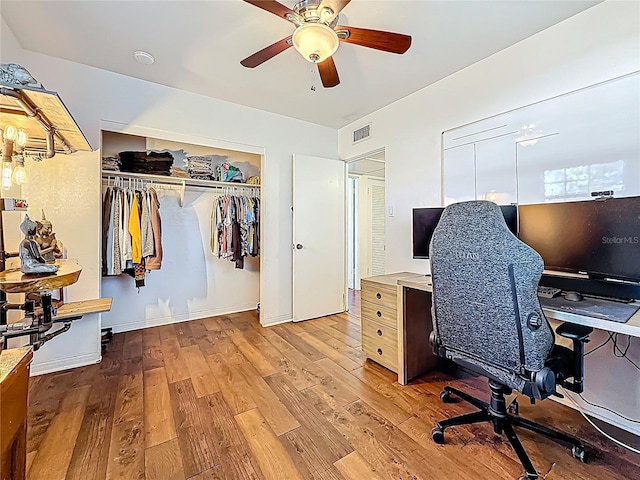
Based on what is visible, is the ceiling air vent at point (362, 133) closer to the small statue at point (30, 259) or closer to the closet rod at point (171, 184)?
the closet rod at point (171, 184)

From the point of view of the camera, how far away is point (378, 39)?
5.41 feet

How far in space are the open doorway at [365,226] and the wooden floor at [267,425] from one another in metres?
3.12

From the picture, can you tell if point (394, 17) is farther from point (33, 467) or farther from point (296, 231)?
point (33, 467)

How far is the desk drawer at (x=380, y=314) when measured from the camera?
7.34 ft

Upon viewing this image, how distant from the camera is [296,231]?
11.7 ft

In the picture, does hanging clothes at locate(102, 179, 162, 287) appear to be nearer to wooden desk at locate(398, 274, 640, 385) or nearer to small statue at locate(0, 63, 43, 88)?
small statue at locate(0, 63, 43, 88)

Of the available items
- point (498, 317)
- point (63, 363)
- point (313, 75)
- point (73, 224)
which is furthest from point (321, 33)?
point (63, 363)

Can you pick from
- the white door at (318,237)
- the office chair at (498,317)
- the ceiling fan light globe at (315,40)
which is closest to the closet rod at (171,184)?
the white door at (318,237)

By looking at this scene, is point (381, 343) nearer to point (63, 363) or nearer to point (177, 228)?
point (63, 363)

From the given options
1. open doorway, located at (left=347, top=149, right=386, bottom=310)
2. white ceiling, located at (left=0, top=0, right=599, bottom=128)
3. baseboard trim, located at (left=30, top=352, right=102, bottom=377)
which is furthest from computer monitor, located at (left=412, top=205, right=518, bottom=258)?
open doorway, located at (left=347, top=149, right=386, bottom=310)

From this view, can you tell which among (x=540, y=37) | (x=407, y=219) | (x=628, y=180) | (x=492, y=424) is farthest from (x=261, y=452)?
(x=540, y=37)

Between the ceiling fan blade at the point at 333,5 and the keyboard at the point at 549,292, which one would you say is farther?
the keyboard at the point at 549,292

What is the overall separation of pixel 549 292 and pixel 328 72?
77.3 inches

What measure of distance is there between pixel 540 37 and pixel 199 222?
3754mm
